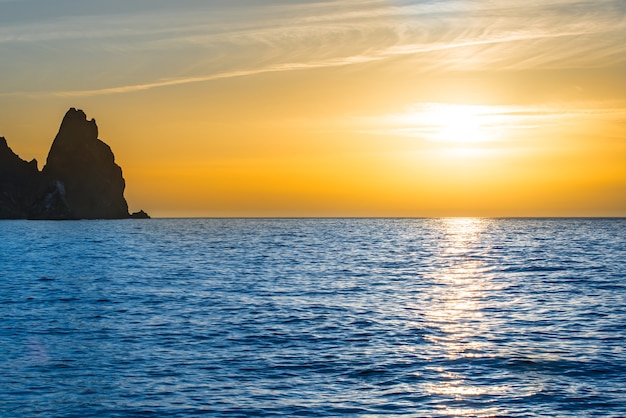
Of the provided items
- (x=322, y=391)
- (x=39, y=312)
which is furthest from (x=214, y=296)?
(x=322, y=391)

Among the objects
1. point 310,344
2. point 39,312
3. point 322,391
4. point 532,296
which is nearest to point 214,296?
point 39,312

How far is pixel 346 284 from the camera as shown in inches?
2078

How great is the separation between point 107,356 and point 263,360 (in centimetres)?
630

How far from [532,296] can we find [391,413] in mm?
29186

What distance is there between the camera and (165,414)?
739 inches

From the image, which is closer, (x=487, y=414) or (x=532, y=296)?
(x=487, y=414)

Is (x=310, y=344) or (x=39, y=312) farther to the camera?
(x=39, y=312)

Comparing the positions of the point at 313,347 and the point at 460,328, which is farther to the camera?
the point at 460,328

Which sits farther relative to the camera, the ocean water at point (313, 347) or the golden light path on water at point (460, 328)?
the golden light path on water at point (460, 328)

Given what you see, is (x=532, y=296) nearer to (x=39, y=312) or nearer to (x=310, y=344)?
(x=310, y=344)

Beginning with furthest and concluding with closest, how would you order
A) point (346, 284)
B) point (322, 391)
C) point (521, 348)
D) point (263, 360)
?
point (346, 284) → point (521, 348) → point (263, 360) → point (322, 391)

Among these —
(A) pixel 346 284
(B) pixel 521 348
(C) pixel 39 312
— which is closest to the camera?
(B) pixel 521 348

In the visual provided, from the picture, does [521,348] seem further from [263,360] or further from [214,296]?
[214,296]

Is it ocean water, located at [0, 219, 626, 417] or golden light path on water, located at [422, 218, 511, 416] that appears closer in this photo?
ocean water, located at [0, 219, 626, 417]
